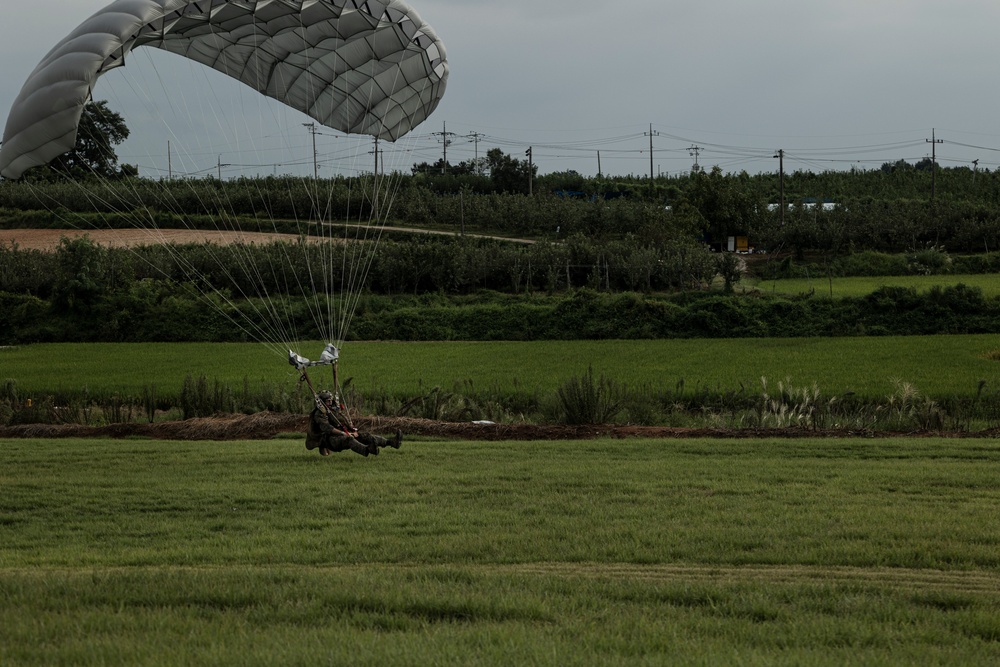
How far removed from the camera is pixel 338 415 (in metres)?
10.9

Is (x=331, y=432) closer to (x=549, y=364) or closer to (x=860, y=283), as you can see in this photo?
(x=549, y=364)

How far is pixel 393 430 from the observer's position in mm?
16328

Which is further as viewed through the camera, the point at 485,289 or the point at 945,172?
the point at 945,172

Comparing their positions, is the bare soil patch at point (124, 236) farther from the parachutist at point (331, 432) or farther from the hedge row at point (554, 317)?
the parachutist at point (331, 432)

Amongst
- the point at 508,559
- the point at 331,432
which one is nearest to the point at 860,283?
the point at 331,432

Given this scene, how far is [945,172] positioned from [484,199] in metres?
43.5

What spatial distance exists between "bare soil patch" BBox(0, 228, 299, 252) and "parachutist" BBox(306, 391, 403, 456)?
37.1 meters

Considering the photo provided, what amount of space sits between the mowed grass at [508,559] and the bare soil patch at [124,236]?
36508 millimetres

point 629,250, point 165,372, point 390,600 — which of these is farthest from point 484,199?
point 390,600

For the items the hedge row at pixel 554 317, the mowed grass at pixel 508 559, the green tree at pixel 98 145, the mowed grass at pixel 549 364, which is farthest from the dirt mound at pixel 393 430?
the hedge row at pixel 554 317

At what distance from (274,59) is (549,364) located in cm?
1324

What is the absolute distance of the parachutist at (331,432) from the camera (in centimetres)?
1043

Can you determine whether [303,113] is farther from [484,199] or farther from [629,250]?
[484,199]

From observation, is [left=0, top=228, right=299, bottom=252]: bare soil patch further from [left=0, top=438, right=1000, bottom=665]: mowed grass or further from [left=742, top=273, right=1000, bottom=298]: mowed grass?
[left=0, top=438, right=1000, bottom=665]: mowed grass
